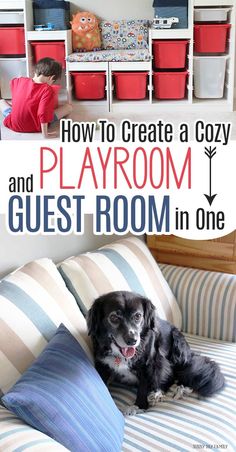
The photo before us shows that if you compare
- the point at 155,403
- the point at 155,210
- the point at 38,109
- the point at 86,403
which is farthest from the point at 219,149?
the point at 86,403

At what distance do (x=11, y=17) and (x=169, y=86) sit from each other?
0.45 metres

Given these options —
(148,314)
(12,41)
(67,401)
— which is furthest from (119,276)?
(12,41)

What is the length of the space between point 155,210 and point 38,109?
422 millimetres

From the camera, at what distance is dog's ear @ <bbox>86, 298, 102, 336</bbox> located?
102cm

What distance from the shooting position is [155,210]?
146 centimetres

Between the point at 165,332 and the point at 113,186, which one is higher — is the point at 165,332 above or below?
below

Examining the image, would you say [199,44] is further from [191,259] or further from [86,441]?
[86,441]

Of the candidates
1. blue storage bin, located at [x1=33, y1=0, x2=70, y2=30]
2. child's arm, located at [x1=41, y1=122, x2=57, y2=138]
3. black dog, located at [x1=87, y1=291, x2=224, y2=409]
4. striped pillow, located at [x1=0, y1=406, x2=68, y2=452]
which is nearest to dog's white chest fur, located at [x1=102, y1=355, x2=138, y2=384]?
black dog, located at [x1=87, y1=291, x2=224, y2=409]

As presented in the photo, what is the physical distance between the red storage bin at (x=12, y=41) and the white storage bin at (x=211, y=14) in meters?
0.46

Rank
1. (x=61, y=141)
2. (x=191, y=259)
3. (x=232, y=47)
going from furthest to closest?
(x=191, y=259), (x=232, y=47), (x=61, y=141)

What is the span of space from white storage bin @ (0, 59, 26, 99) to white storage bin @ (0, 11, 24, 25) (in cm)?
9

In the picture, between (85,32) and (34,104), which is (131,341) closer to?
(34,104)

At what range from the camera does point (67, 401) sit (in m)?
0.83

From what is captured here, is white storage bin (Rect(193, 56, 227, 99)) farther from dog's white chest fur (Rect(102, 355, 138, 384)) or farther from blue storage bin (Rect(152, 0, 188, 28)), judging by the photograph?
dog's white chest fur (Rect(102, 355, 138, 384))
